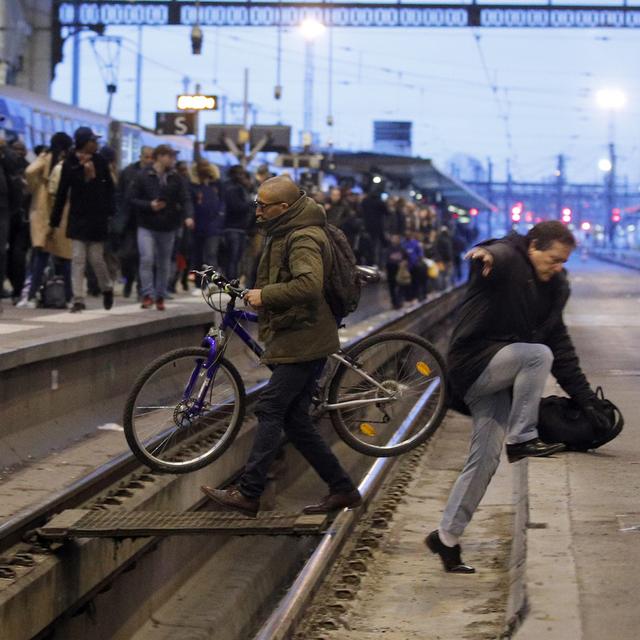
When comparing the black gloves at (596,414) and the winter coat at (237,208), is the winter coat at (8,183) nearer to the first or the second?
the winter coat at (237,208)

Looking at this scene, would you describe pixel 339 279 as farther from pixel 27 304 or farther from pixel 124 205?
pixel 124 205

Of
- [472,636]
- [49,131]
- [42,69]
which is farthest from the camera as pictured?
[42,69]

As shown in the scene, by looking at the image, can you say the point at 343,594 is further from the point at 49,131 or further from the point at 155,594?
the point at 49,131

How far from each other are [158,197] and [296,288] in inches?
304

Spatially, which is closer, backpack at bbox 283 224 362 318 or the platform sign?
backpack at bbox 283 224 362 318

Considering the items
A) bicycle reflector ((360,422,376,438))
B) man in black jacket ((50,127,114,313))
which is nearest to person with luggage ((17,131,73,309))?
man in black jacket ((50,127,114,313))

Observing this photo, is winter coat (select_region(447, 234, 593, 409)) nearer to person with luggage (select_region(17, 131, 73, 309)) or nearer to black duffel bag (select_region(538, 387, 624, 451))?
black duffel bag (select_region(538, 387, 624, 451))

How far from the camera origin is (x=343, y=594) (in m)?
7.63

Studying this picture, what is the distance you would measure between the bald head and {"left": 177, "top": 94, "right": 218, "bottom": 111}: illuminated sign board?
15954 millimetres

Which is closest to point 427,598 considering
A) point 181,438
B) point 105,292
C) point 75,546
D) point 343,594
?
point 343,594

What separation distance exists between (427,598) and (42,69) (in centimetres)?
3884

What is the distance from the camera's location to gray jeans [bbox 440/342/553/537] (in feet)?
24.1

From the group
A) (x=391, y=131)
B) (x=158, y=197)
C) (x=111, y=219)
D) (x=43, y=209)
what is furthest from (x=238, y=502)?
(x=391, y=131)

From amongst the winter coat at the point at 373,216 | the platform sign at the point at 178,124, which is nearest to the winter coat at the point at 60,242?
the platform sign at the point at 178,124
